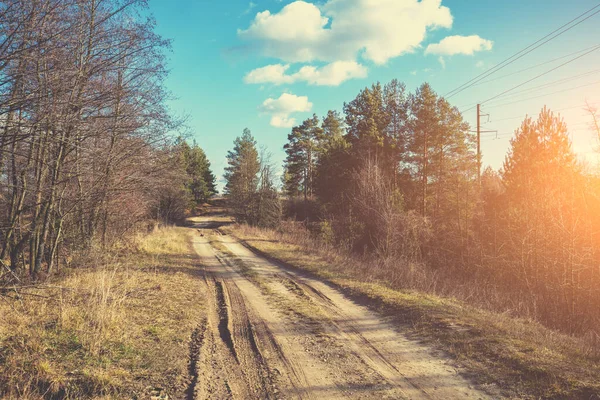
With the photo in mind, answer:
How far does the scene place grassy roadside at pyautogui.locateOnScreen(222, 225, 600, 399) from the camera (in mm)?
4234

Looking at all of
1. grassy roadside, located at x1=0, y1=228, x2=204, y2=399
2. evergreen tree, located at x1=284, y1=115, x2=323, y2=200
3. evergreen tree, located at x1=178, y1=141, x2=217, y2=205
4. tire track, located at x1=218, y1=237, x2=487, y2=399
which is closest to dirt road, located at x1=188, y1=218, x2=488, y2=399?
tire track, located at x1=218, y1=237, x2=487, y2=399

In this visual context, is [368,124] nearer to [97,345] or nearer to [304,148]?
[304,148]

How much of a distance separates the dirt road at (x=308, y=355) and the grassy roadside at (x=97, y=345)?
422mm

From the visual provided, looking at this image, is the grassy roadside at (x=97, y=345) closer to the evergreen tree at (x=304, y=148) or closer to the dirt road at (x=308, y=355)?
the dirt road at (x=308, y=355)

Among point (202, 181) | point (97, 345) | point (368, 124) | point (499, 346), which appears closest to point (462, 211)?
point (368, 124)

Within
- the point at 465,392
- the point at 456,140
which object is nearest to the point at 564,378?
the point at 465,392

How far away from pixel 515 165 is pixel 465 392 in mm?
19907

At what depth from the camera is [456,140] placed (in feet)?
90.4

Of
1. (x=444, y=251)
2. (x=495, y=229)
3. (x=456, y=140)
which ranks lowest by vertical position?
(x=444, y=251)

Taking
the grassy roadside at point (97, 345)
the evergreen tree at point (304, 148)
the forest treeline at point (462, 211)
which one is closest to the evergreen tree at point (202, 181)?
the evergreen tree at point (304, 148)

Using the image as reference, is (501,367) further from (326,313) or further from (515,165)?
(515,165)

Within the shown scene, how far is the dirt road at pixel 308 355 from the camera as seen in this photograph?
4172mm

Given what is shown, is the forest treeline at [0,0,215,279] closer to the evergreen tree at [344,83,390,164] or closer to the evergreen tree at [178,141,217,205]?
the evergreen tree at [344,83,390,164]

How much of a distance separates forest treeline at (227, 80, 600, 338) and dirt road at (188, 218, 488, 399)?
4260mm
